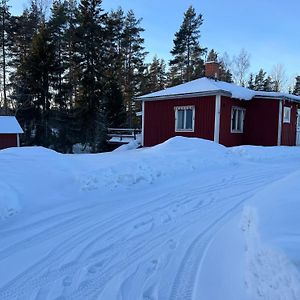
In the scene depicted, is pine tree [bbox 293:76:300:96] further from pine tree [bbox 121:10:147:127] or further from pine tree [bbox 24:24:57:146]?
pine tree [bbox 24:24:57:146]

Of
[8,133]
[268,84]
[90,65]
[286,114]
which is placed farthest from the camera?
[268,84]

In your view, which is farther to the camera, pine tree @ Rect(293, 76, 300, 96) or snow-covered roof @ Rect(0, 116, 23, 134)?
pine tree @ Rect(293, 76, 300, 96)

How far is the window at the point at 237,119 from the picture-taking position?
1563 cm

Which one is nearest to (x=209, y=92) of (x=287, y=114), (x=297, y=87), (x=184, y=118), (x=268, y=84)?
(x=184, y=118)

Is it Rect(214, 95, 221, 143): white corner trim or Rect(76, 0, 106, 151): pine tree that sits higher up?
Rect(76, 0, 106, 151): pine tree

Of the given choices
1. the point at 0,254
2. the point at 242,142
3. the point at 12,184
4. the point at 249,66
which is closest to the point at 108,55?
the point at 242,142

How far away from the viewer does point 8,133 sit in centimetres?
1931

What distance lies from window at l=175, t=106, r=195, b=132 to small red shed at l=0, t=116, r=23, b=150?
397 inches

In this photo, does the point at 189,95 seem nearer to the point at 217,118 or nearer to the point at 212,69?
the point at 217,118

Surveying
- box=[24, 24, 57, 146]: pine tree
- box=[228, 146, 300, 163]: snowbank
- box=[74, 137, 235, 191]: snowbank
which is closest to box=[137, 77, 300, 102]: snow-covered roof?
box=[228, 146, 300, 163]: snowbank

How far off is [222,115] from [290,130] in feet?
A: 15.3

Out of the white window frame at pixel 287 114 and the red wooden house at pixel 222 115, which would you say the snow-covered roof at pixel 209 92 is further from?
the white window frame at pixel 287 114

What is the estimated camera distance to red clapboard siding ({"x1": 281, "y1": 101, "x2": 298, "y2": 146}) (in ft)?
52.4

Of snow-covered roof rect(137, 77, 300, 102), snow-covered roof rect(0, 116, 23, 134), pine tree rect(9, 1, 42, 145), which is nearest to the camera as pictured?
snow-covered roof rect(137, 77, 300, 102)
